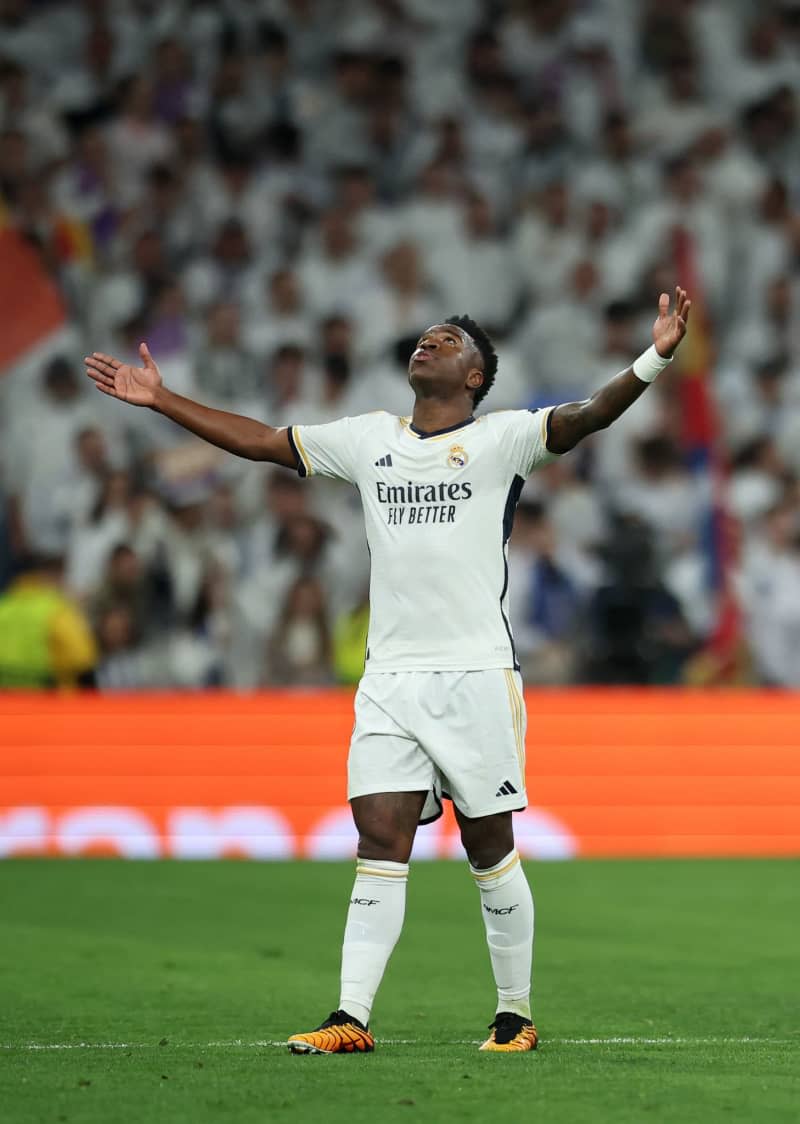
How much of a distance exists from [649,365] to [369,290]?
406 inches

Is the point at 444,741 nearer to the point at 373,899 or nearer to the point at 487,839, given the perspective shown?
the point at 487,839

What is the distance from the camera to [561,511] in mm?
14391

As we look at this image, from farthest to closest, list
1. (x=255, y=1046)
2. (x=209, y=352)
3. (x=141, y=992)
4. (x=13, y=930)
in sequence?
(x=209, y=352) → (x=13, y=930) → (x=141, y=992) → (x=255, y=1046)

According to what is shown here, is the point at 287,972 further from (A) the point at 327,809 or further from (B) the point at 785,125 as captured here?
(B) the point at 785,125

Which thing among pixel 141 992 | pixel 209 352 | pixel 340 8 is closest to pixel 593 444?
pixel 209 352

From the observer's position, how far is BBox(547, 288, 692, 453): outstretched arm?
5.88 meters

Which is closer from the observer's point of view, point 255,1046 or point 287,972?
point 255,1046

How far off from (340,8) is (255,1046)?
531 inches

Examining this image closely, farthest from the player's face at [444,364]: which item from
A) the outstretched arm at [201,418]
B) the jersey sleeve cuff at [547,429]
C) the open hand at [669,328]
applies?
the open hand at [669,328]

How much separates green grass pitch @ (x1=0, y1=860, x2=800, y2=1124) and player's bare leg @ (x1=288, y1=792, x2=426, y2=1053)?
20 centimetres

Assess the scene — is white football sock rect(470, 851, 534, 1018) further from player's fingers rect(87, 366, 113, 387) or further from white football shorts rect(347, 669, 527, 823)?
player's fingers rect(87, 366, 113, 387)

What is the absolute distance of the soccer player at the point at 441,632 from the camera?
597cm

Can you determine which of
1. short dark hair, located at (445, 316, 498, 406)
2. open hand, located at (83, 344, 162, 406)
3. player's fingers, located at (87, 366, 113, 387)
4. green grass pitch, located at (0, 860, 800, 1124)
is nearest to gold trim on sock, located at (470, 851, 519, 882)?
green grass pitch, located at (0, 860, 800, 1124)

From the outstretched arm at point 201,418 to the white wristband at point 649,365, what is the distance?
1192 mm
